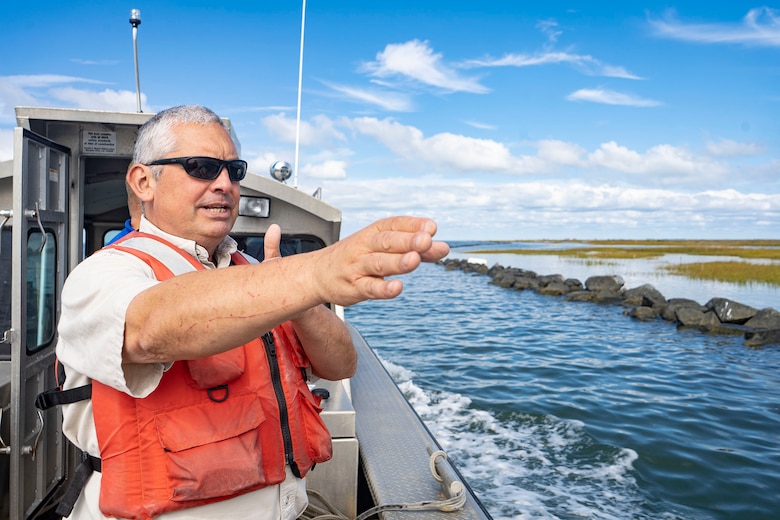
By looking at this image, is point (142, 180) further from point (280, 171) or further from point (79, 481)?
point (280, 171)

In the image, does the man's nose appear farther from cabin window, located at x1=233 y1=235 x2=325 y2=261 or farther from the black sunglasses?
cabin window, located at x1=233 y1=235 x2=325 y2=261

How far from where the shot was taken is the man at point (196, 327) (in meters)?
1.02

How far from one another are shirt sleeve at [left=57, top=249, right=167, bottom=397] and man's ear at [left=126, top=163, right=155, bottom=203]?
338mm

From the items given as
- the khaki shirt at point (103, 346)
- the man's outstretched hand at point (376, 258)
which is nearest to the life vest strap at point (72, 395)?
the khaki shirt at point (103, 346)

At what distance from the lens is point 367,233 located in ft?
3.16

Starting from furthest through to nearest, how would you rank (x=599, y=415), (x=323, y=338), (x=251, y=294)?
(x=599, y=415), (x=323, y=338), (x=251, y=294)

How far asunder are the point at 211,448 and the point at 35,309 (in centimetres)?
268

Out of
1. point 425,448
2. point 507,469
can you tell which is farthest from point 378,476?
point 507,469

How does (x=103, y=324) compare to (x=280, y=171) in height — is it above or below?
below

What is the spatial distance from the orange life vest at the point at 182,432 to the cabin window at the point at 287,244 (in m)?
2.69

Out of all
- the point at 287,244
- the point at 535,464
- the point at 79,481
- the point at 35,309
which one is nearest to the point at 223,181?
the point at 79,481

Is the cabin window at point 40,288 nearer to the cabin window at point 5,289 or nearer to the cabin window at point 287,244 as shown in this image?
the cabin window at point 5,289

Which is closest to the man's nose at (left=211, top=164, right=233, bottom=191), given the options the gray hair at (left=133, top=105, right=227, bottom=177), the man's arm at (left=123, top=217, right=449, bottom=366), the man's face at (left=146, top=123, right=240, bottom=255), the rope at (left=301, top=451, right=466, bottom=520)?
the man's face at (left=146, top=123, right=240, bottom=255)

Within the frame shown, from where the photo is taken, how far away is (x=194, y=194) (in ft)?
5.09
